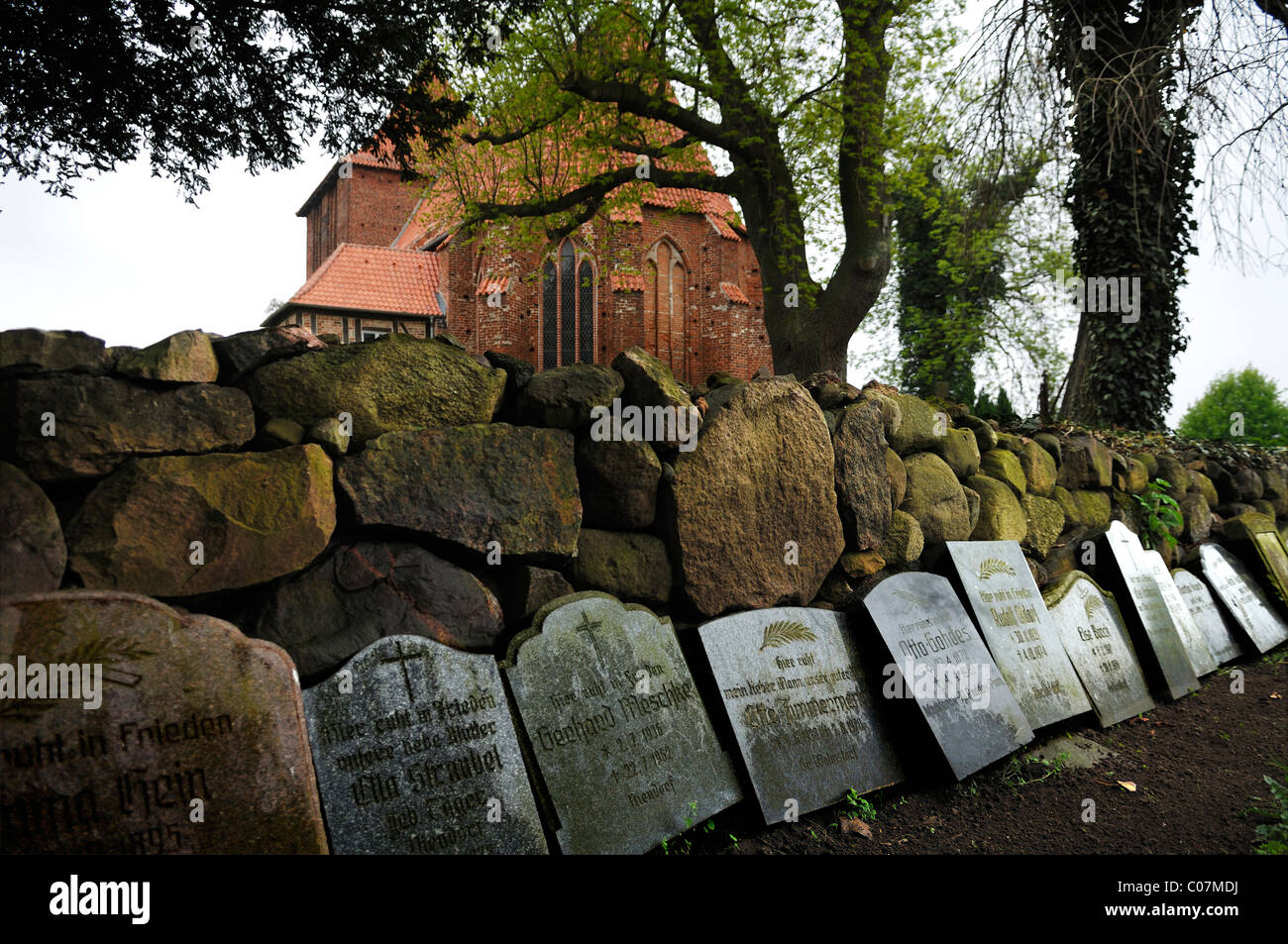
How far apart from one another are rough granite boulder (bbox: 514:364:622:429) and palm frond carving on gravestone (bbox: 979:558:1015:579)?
2.61m

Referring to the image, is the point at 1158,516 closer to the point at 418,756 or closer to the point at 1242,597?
the point at 1242,597

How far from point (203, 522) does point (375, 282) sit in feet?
72.4

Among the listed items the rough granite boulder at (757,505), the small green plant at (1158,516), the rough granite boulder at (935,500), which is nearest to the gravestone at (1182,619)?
the small green plant at (1158,516)

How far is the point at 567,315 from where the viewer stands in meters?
20.1

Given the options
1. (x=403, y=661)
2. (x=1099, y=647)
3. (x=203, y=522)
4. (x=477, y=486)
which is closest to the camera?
(x=203, y=522)

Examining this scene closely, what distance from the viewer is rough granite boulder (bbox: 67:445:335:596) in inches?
98.0

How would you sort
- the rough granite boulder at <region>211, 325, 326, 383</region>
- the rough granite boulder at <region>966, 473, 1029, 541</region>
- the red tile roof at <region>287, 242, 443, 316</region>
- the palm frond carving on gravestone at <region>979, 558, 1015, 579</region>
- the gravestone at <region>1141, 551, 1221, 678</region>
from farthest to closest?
the red tile roof at <region>287, 242, 443, 316</region> < the gravestone at <region>1141, 551, 1221, 678</region> < the rough granite boulder at <region>966, 473, 1029, 541</region> < the palm frond carving on gravestone at <region>979, 558, 1015, 579</region> < the rough granite boulder at <region>211, 325, 326, 383</region>

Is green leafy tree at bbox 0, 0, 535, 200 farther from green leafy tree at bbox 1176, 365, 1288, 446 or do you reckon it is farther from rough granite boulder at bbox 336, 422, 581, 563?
Result: green leafy tree at bbox 1176, 365, 1288, 446

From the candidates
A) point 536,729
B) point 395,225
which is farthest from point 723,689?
point 395,225

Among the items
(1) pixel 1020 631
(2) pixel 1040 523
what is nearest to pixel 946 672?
(1) pixel 1020 631

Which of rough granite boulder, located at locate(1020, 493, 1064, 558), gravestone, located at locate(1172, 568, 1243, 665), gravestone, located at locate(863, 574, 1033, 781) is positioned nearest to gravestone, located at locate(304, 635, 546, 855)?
gravestone, located at locate(863, 574, 1033, 781)

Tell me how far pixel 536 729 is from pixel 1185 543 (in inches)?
277

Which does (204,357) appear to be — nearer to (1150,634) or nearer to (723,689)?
(723,689)

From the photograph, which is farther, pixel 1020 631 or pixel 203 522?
pixel 1020 631
